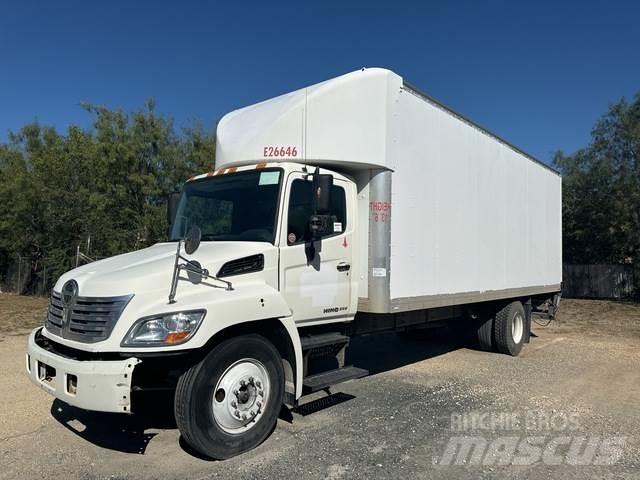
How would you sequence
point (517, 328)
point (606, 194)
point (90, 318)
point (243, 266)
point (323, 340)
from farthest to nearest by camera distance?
point (606, 194) < point (517, 328) < point (323, 340) < point (243, 266) < point (90, 318)

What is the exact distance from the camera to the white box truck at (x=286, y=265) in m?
4.24

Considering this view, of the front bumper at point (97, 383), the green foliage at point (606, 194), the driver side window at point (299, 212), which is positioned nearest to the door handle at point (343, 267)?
the driver side window at point (299, 212)

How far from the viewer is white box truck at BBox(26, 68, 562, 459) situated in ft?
13.9

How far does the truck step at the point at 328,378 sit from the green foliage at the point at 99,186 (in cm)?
1538

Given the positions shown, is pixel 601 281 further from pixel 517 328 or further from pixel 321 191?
pixel 321 191

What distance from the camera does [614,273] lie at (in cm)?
2594

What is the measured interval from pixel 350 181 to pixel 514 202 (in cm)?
467

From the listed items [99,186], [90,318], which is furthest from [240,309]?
[99,186]

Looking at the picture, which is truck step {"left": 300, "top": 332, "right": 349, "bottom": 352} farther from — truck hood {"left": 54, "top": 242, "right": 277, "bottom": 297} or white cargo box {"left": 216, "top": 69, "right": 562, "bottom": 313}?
truck hood {"left": 54, "top": 242, "right": 277, "bottom": 297}

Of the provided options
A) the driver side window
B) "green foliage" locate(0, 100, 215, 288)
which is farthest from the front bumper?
"green foliage" locate(0, 100, 215, 288)

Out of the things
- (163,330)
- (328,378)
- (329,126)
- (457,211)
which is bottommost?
(328,378)

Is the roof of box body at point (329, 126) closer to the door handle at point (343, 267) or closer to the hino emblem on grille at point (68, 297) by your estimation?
the door handle at point (343, 267)

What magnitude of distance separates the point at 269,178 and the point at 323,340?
73.9 inches

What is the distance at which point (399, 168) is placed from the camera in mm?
6340
